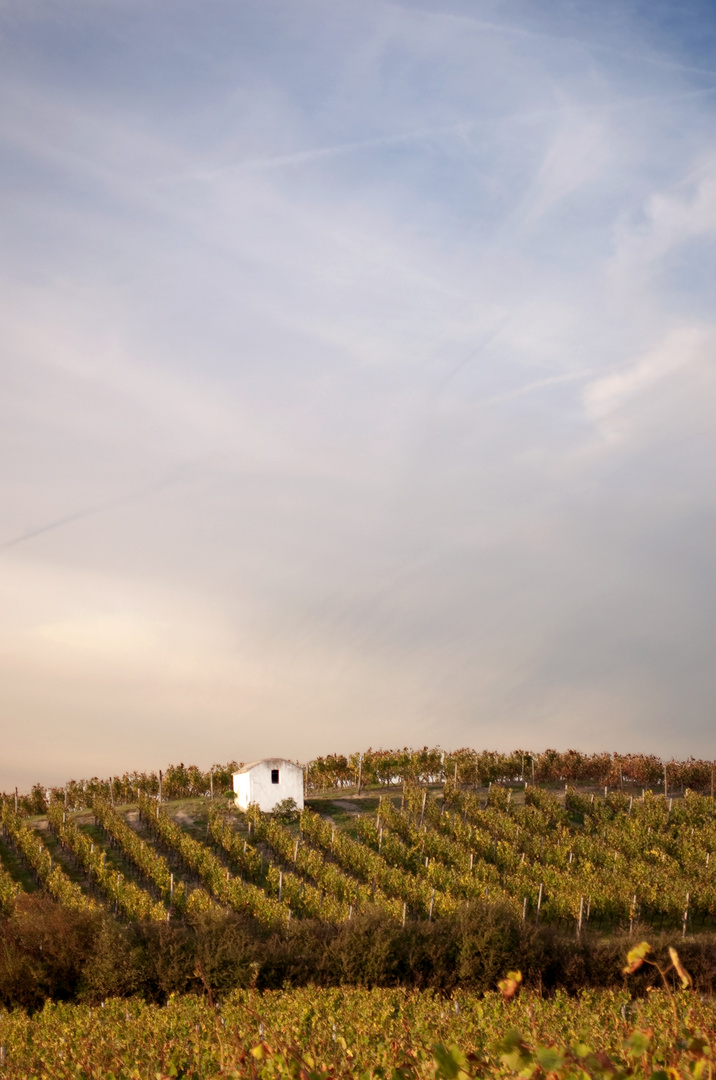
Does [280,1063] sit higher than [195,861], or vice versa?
[280,1063]

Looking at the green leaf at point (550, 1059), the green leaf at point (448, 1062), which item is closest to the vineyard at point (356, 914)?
the green leaf at point (448, 1062)

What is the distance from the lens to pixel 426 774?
4294 centimetres

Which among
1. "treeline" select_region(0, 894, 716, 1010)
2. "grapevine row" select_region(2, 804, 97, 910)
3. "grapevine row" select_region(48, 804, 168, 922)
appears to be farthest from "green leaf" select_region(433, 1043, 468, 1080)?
"grapevine row" select_region(48, 804, 168, 922)

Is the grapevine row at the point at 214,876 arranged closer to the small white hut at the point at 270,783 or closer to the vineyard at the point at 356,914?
the vineyard at the point at 356,914

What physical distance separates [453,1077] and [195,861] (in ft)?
96.8

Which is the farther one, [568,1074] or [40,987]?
[40,987]

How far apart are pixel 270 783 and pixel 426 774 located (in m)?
9.36

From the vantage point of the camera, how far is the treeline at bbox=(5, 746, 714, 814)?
139 feet

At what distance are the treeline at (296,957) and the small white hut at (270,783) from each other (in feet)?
51.2

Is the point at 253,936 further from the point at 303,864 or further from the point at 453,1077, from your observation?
the point at 453,1077

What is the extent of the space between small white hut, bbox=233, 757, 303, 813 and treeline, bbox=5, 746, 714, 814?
5.32m

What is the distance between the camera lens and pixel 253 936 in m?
21.0

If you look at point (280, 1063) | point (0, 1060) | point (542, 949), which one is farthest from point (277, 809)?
point (280, 1063)

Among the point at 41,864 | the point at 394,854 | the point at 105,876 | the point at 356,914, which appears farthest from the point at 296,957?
the point at 41,864
